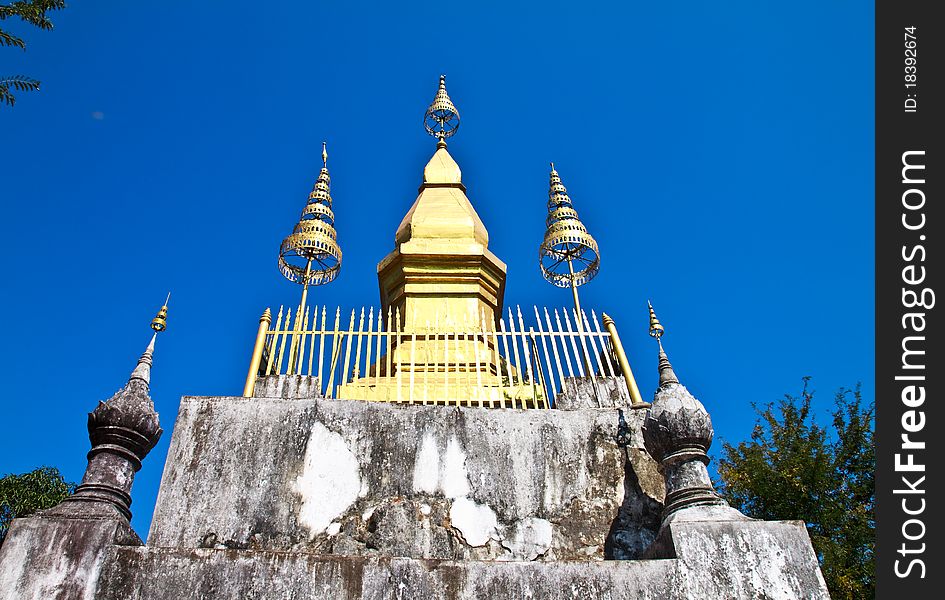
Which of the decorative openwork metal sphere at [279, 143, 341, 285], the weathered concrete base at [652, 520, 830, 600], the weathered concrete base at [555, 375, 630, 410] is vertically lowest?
the weathered concrete base at [652, 520, 830, 600]

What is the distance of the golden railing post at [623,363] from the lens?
6.24 meters

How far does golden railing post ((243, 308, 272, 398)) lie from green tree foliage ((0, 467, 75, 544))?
12.2 m

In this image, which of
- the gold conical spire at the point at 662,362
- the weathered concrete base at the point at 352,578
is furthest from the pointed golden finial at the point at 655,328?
the weathered concrete base at the point at 352,578

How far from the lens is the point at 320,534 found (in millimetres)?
4797

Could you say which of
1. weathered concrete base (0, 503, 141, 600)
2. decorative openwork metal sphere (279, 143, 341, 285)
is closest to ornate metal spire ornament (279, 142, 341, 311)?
decorative openwork metal sphere (279, 143, 341, 285)

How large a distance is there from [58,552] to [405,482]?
220 cm

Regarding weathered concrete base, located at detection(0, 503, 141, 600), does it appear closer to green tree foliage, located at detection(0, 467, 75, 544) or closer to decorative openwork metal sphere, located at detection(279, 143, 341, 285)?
decorative openwork metal sphere, located at detection(279, 143, 341, 285)

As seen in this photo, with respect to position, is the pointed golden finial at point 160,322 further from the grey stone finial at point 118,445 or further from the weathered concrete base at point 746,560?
the weathered concrete base at point 746,560

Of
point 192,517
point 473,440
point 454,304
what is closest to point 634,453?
point 473,440

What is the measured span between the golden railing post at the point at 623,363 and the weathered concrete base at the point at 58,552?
419cm

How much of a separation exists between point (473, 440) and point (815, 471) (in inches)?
396

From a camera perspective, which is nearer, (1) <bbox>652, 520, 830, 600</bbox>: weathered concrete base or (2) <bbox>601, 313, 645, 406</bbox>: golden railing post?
(1) <bbox>652, 520, 830, 600</bbox>: weathered concrete base

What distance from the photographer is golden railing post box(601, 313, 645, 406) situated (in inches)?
246
